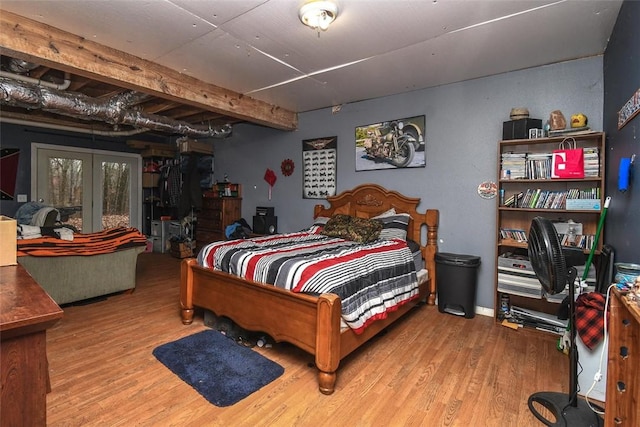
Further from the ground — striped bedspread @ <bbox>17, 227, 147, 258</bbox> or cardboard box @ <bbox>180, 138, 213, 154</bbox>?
cardboard box @ <bbox>180, 138, 213, 154</bbox>

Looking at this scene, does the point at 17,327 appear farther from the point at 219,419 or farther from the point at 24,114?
the point at 24,114

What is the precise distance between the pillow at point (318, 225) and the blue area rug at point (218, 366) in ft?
5.61

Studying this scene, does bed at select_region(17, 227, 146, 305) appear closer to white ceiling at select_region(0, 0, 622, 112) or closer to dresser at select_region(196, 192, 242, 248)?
dresser at select_region(196, 192, 242, 248)

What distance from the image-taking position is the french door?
528 centimetres

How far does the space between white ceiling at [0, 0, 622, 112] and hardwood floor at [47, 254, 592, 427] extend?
242cm

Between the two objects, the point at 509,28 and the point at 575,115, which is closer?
the point at 509,28

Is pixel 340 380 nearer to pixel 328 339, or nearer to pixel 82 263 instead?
pixel 328 339

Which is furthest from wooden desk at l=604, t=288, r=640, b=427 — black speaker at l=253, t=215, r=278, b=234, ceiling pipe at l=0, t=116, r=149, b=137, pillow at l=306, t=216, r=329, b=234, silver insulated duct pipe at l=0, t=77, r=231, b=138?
ceiling pipe at l=0, t=116, r=149, b=137

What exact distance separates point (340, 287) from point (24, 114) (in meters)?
5.64

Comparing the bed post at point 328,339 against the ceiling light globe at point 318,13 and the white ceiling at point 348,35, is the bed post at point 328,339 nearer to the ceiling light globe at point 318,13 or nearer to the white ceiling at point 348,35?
the ceiling light globe at point 318,13

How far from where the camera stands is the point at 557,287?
1.60 metres

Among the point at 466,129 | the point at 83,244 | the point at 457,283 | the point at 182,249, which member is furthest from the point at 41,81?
the point at 457,283

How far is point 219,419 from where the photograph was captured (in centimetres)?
167

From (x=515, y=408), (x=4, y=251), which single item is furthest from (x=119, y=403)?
(x=515, y=408)
